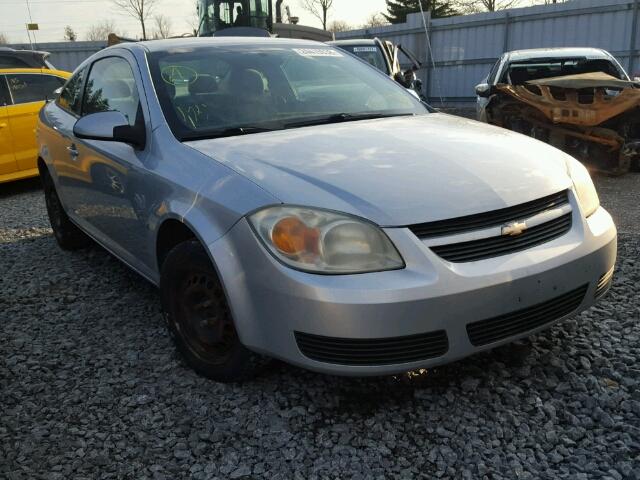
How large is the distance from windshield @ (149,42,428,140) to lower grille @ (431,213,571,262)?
1263mm

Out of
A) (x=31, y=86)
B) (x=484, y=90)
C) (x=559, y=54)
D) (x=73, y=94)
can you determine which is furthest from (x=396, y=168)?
(x=559, y=54)

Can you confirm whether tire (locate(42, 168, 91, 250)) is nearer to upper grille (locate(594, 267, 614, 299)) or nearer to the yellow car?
the yellow car

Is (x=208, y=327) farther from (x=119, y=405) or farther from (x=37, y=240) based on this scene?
(x=37, y=240)

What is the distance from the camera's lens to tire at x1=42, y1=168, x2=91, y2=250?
4.89 m

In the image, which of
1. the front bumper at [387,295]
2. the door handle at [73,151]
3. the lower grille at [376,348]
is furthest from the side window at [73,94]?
the lower grille at [376,348]

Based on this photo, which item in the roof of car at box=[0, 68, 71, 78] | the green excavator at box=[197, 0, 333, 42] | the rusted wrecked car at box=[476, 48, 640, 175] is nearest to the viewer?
the rusted wrecked car at box=[476, 48, 640, 175]

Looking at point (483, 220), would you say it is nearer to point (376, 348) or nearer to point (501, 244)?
point (501, 244)

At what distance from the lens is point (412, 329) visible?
7.07ft

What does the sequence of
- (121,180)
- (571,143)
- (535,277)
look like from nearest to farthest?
(535,277)
(121,180)
(571,143)

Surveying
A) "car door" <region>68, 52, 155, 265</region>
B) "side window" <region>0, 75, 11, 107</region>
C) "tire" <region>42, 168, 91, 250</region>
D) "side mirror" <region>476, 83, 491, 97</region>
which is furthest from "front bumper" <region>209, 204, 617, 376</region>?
A: "side window" <region>0, 75, 11, 107</region>

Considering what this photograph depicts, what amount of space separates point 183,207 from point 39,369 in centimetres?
118

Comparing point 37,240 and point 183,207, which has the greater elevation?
point 183,207

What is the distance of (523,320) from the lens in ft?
7.72

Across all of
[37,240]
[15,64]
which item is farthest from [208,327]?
[15,64]
